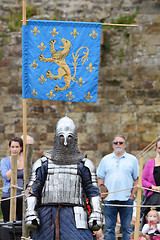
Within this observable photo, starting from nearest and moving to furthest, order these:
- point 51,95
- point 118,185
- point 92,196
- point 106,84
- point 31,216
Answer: point 31,216 < point 92,196 < point 51,95 < point 118,185 < point 106,84

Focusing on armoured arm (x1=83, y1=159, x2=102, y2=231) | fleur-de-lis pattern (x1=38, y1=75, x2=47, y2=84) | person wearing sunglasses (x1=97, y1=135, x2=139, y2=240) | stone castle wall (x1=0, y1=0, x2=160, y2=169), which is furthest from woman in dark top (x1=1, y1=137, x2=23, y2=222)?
stone castle wall (x1=0, y1=0, x2=160, y2=169)

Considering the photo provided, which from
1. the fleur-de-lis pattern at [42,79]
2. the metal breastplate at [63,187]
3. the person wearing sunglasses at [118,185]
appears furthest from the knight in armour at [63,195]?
the person wearing sunglasses at [118,185]

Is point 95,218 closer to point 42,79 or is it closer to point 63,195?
point 63,195

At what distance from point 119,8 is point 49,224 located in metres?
8.74

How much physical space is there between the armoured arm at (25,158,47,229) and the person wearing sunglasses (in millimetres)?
1748

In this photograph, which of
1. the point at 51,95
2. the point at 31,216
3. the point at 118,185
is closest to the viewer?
the point at 31,216

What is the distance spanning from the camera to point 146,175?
8.44 metres

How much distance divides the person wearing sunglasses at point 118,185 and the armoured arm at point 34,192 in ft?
5.74

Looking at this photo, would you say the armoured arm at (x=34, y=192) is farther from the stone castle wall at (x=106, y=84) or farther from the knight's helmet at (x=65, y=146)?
the stone castle wall at (x=106, y=84)

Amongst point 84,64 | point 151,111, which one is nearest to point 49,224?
point 84,64

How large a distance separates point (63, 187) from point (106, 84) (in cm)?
822

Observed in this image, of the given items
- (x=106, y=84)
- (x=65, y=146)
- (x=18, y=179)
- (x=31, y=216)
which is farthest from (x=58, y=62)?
(x=106, y=84)

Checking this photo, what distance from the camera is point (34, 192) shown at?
6.53 metres

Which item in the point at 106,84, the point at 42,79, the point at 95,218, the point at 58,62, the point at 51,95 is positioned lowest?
the point at 95,218
